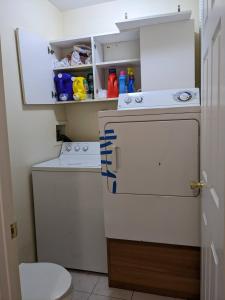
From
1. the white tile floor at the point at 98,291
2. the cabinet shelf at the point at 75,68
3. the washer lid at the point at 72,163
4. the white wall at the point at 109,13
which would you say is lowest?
the white tile floor at the point at 98,291

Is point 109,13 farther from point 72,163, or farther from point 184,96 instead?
point 72,163

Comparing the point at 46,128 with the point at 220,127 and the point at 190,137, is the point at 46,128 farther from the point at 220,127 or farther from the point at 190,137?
the point at 220,127

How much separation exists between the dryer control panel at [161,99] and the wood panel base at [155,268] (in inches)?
43.6

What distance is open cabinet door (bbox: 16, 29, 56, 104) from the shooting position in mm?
2115

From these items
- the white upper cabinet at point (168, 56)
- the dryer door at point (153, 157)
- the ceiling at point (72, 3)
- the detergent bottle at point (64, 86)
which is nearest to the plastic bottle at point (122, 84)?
the white upper cabinet at point (168, 56)

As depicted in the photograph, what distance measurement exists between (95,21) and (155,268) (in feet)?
8.04

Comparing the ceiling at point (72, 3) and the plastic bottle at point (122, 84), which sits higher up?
the ceiling at point (72, 3)

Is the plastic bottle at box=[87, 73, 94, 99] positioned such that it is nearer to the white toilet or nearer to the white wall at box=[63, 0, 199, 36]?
the white wall at box=[63, 0, 199, 36]

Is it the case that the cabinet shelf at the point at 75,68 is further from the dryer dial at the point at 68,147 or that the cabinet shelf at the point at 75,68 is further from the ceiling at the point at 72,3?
the dryer dial at the point at 68,147

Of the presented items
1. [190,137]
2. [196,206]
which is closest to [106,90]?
[190,137]

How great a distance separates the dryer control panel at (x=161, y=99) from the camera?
1.97m

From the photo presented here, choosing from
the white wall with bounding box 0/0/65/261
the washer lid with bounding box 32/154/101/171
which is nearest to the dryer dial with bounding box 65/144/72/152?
the washer lid with bounding box 32/154/101/171

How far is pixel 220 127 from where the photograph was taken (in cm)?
86

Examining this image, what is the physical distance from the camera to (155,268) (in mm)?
1890
